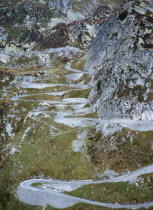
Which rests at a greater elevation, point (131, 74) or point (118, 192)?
point (131, 74)

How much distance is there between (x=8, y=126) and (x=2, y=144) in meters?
9.96

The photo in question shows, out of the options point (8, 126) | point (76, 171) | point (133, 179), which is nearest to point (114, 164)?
point (133, 179)

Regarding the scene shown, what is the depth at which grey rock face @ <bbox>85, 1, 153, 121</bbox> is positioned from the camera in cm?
7012

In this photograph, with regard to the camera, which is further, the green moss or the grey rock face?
the grey rock face

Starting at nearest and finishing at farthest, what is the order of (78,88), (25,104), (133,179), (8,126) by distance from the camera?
(133,179) → (8,126) → (25,104) → (78,88)

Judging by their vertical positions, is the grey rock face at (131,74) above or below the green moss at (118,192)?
above

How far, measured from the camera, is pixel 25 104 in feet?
309

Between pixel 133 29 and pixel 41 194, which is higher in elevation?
pixel 133 29

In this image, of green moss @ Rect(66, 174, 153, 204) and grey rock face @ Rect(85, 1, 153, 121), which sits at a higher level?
grey rock face @ Rect(85, 1, 153, 121)

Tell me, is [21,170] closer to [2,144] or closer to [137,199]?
[2,144]

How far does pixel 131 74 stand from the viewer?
75.6m

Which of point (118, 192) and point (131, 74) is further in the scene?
point (131, 74)

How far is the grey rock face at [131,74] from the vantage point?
70125 millimetres

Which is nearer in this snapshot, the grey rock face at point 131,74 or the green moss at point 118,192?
the green moss at point 118,192
